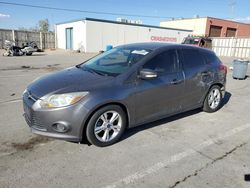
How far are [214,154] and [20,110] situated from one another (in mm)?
4162

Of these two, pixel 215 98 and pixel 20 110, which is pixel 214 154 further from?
pixel 20 110

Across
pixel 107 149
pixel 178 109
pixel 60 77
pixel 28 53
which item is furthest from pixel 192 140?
pixel 28 53

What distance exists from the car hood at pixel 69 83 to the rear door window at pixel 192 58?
71.6 inches

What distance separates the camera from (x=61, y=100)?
3.24 metres

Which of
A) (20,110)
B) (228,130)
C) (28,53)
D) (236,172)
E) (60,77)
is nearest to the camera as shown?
(236,172)

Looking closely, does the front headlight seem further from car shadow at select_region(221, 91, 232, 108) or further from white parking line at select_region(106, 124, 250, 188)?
car shadow at select_region(221, 91, 232, 108)

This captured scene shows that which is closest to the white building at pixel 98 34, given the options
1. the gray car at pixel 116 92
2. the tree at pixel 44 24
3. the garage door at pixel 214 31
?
the garage door at pixel 214 31

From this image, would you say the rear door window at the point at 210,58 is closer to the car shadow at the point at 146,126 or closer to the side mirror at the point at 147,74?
the car shadow at the point at 146,126

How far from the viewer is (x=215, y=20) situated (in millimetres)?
40781

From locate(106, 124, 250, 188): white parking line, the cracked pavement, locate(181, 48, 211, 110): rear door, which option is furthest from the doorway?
locate(106, 124, 250, 188): white parking line

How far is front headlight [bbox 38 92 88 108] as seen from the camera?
10.6ft

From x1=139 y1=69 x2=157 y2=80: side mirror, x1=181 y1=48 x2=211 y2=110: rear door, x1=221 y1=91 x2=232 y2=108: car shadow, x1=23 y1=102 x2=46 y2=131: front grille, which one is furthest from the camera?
x1=221 y1=91 x2=232 y2=108: car shadow

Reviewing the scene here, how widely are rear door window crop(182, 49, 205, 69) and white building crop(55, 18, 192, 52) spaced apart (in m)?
22.9

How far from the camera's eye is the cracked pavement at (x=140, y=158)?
277 centimetres
